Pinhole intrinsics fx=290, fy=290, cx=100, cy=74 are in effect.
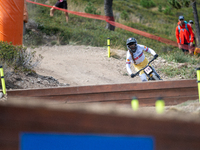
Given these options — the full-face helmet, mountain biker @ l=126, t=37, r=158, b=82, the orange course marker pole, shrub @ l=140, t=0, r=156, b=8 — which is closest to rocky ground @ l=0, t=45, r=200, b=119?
the orange course marker pole

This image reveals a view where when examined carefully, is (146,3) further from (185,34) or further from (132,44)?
(132,44)

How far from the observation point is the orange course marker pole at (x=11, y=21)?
8945mm

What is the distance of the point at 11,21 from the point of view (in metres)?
9.05

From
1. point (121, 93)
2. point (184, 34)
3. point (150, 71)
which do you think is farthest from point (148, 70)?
point (184, 34)

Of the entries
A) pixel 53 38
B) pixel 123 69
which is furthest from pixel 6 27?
pixel 53 38

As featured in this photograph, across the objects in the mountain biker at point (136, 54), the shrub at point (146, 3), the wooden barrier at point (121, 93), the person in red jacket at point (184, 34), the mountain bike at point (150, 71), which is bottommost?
the wooden barrier at point (121, 93)

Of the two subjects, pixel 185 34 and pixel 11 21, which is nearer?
pixel 11 21

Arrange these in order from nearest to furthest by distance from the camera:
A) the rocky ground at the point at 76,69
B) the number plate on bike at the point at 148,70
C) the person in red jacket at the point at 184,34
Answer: the number plate on bike at the point at 148,70 < the rocky ground at the point at 76,69 < the person in red jacket at the point at 184,34

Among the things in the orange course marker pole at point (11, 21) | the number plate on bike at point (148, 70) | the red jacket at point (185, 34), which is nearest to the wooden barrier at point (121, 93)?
the number plate on bike at point (148, 70)

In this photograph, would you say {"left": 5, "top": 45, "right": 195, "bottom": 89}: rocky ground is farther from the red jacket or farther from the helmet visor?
the helmet visor

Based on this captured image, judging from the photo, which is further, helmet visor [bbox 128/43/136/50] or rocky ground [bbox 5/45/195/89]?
rocky ground [bbox 5/45/195/89]

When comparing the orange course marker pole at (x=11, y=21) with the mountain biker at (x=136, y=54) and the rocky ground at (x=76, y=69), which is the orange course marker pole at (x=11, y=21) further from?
the mountain biker at (x=136, y=54)

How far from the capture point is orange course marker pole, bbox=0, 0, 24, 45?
895 cm

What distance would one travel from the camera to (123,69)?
1229 centimetres
